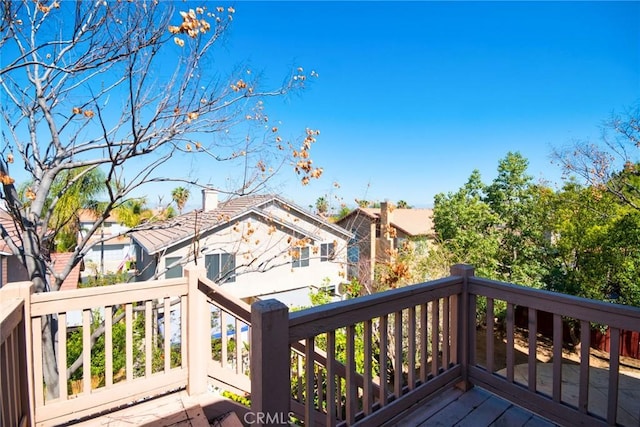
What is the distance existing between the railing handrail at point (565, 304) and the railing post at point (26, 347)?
2949 millimetres

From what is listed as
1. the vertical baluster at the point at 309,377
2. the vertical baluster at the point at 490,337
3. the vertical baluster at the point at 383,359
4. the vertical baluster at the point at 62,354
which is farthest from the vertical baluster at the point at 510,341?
the vertical baluster at the point at 62,354

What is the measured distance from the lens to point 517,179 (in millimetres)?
12086

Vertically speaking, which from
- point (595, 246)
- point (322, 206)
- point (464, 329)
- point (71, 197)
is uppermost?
point (71, 197)

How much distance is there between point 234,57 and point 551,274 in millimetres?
11889

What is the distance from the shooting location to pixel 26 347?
1812mm

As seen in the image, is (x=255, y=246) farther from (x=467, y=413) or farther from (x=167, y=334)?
(x=467, y=413)

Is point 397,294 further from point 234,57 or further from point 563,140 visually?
point 563,140

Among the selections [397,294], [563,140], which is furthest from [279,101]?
[563,140]

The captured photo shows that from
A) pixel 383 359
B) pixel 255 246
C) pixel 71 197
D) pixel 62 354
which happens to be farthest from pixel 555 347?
pixel 71 197

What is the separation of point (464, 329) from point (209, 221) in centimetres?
534

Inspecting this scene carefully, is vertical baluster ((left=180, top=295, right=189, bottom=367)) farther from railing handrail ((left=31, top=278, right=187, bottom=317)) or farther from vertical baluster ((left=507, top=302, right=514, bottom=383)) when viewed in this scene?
vertical baluster ((left=507, top=302, right=514, bottom=383))

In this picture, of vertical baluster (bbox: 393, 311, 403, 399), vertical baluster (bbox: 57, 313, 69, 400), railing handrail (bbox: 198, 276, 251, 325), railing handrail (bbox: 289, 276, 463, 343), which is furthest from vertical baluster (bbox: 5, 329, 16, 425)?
vertical baluster (bbox: 393, 311, 403, 399)

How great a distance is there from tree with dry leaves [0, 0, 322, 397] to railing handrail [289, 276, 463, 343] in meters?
3.17

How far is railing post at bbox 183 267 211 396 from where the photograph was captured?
2465 mm
